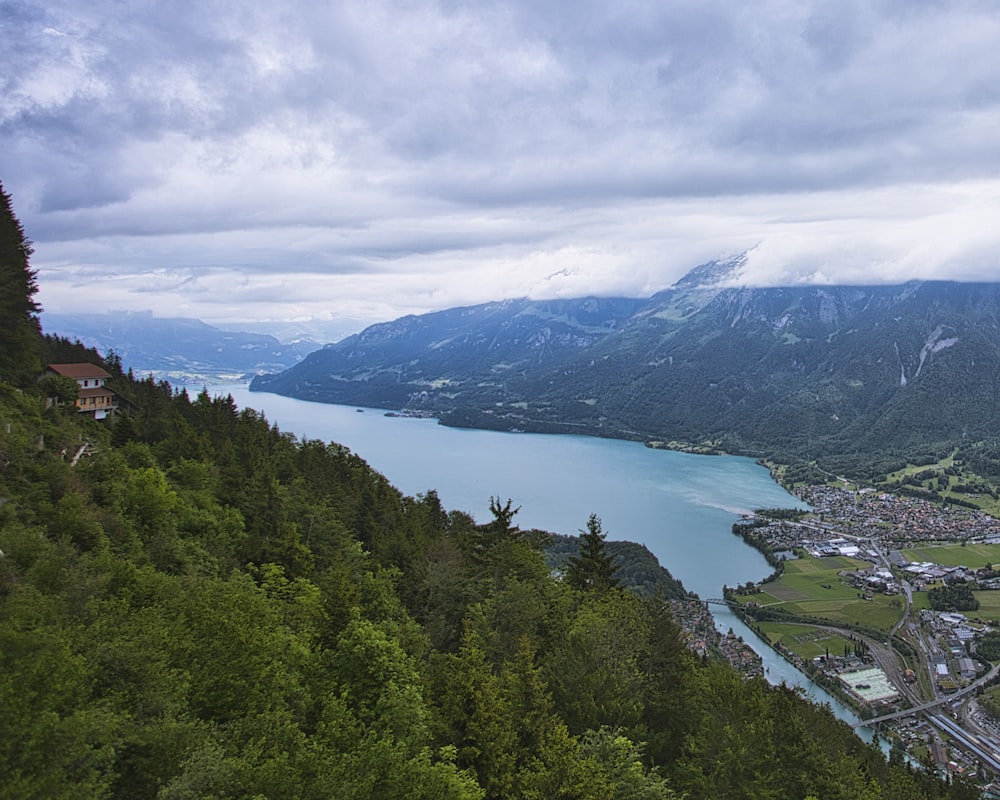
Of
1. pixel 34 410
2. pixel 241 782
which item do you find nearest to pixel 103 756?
pixel 241 782

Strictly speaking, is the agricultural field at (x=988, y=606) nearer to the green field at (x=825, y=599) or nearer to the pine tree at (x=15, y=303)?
the green field at (x=825, y=599)

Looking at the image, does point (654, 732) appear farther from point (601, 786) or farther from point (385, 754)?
point (385, 754)

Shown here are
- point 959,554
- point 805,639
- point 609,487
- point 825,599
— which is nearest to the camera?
point 805,639

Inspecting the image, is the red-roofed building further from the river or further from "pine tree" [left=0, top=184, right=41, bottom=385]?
the river

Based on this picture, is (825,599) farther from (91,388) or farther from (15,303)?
(15,303)

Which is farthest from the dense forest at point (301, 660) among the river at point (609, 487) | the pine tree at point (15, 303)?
the river at point (609, 487)

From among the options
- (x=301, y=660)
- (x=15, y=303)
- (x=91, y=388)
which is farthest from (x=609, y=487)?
(x=301, y=660)
